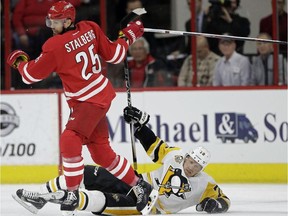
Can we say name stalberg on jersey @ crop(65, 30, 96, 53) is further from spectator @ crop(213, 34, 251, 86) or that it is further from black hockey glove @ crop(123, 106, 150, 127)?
spectator @ crop(213, 34, 251, 86)

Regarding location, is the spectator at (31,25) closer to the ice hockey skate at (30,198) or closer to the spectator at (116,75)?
the spectator at (116,75)

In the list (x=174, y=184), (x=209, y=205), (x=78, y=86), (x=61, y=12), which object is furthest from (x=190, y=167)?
(x=61, y=12)

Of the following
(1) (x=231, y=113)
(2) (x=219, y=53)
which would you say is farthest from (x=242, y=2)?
(1) (x=231, y=113)

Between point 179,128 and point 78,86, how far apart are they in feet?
7.69

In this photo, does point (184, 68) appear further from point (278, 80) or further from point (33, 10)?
point (33, 10)

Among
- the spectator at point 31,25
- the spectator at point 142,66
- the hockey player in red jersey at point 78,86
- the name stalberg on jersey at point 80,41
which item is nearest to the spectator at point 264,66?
the spectator at point 142,66

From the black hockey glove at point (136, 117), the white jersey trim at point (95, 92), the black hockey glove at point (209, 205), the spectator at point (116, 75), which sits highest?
the white jersey trim at point (95, 92)

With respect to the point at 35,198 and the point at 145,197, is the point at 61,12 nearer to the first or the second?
the point at 35,198

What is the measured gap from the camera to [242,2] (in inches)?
342

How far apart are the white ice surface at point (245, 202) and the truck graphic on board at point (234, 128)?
42cm

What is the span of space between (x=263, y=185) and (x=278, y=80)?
1000 mm

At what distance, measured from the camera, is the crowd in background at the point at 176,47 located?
28.3 ft

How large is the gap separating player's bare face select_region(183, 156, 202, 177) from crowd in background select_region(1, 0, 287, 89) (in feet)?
7.83

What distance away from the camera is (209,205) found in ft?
20.3
